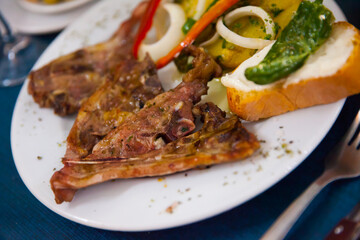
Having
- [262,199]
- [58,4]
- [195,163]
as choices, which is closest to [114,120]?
[195,163]

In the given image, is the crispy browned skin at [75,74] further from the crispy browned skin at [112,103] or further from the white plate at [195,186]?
the white plate at [195,186]

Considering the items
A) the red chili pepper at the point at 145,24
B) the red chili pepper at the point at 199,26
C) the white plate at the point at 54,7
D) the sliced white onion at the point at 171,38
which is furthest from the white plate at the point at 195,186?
the white plate at the point at 54,7

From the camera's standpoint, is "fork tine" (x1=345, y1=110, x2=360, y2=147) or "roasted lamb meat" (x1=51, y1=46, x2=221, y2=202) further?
"roasted lamb meat" (x1=51, y1=46, x2=221, y2=202)

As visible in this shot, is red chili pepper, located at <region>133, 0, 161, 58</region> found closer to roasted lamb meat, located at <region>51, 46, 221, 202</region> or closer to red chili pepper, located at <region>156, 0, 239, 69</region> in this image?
red chili pepper, located at <region>156, 0, 239, 69</region>

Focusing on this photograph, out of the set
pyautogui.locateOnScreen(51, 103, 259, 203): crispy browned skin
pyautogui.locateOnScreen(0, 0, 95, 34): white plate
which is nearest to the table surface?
pyautogui.locateOnScreen(51, 103, 259, 203): crispy browned skin

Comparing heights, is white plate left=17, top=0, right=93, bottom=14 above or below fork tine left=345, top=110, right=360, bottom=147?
below
